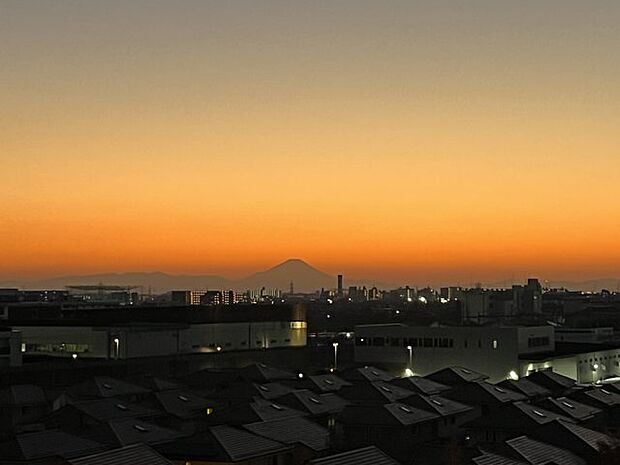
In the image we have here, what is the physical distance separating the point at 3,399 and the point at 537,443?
10055 mm

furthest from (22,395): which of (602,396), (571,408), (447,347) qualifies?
(447,347)

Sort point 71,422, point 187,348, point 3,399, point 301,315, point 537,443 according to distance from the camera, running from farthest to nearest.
Result: point 301,315, point 187,348, point 3,399, point 71,422, point 537,443

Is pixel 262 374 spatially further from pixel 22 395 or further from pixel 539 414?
pixel 539 414

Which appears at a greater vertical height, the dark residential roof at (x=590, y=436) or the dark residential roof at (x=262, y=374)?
the dark residential roof at (x=262, y=374)

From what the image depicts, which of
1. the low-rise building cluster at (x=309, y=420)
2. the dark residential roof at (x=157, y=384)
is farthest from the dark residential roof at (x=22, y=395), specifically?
the dark residential roof at (x=157, y=384)

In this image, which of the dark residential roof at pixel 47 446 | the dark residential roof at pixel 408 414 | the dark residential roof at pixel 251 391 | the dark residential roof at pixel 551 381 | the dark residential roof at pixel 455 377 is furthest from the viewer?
the dark residential roof at pixel 455 377

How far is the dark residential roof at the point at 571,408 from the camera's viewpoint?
17281 mm

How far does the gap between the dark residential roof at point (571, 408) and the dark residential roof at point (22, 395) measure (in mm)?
9049

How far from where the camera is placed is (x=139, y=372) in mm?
24375

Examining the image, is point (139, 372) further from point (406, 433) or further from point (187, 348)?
point (406, 433)

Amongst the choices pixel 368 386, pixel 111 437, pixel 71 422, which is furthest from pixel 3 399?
pixel 368 386

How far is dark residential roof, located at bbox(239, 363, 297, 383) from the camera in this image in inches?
882

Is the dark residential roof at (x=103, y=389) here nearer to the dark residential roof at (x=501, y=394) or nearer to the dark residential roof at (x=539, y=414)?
the dark residential roof at (x=501, y=394)

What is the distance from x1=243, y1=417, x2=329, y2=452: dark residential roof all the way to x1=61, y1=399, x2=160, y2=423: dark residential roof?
311 cm
